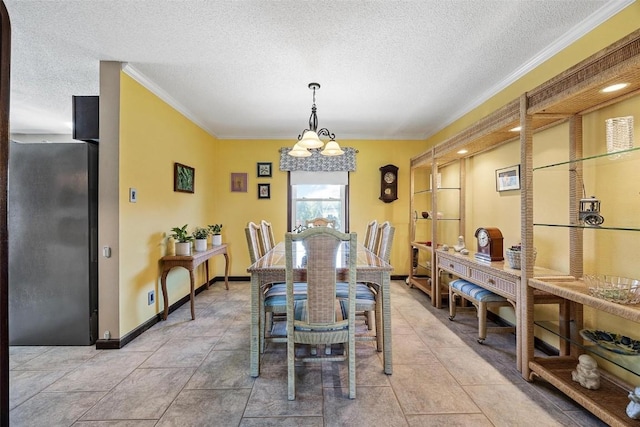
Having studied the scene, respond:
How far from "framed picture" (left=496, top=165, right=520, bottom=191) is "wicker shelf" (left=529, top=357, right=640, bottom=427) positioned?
1.58 m

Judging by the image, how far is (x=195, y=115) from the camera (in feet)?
13.2

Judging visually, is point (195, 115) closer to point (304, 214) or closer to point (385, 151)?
point (304, 214)

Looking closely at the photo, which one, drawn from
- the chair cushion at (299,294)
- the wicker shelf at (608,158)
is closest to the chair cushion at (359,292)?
the chair cushion at (299,294)

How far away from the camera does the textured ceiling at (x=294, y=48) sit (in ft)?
6.22

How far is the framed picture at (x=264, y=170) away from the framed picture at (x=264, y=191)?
0.18 meters

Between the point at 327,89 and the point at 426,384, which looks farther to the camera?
the point at 327,89

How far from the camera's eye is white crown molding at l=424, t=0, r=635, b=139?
183 cm

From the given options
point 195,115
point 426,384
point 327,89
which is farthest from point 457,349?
point 195,115

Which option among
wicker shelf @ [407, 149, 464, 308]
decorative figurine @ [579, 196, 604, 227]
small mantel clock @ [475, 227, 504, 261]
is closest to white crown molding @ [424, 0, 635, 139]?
wicker shelf @ [407, 149, 464, 308]

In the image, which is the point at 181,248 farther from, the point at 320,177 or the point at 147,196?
the point at 320,177

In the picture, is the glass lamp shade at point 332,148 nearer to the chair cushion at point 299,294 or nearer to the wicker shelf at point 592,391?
the chair cushion at point 299,294

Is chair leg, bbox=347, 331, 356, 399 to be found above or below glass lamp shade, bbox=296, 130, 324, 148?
below

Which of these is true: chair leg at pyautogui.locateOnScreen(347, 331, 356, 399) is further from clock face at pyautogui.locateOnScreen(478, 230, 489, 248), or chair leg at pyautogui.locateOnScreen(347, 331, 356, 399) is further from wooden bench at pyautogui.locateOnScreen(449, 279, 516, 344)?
clock face at pyautogui.locateOnScreen(478, 230, 489, 248)

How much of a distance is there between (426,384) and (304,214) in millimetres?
3480
